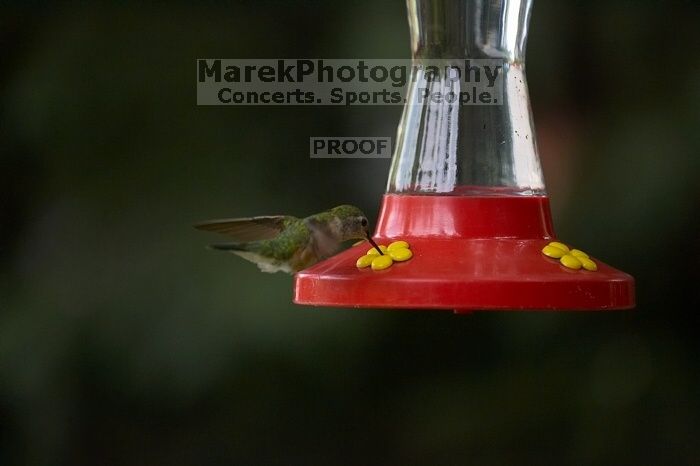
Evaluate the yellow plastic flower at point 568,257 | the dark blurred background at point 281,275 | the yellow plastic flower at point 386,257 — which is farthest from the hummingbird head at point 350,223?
the dark blurred background at point 281,275

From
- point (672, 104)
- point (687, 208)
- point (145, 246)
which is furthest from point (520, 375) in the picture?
point (145, 246)

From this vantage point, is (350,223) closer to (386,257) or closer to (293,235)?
(293,235)

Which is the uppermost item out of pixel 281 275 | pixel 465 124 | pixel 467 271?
pixel 465 124

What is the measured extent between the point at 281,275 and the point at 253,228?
1823 mm

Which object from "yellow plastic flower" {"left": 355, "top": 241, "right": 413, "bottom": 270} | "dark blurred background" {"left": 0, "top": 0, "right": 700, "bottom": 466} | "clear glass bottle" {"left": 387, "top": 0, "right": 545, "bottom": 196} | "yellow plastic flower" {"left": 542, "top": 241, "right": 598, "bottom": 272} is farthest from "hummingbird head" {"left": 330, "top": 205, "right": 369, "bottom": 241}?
"dark blurred background" {"left": 0, "top": 0, "right": 700, "bottom": 466}

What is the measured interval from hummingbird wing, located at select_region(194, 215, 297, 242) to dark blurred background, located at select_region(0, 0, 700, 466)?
68.4 inches

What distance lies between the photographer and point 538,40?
507 cm

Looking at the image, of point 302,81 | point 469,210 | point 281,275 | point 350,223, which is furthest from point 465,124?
point 302,81

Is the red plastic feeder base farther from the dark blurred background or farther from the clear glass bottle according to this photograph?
the dark blurred background

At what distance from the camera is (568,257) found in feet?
8.21

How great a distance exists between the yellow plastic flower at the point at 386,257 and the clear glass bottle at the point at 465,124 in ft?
0.92

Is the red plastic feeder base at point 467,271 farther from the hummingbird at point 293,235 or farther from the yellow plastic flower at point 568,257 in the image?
the hummingbird at point 293,235

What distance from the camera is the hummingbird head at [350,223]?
2.94 meters

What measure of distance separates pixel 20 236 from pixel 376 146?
1.85 m
